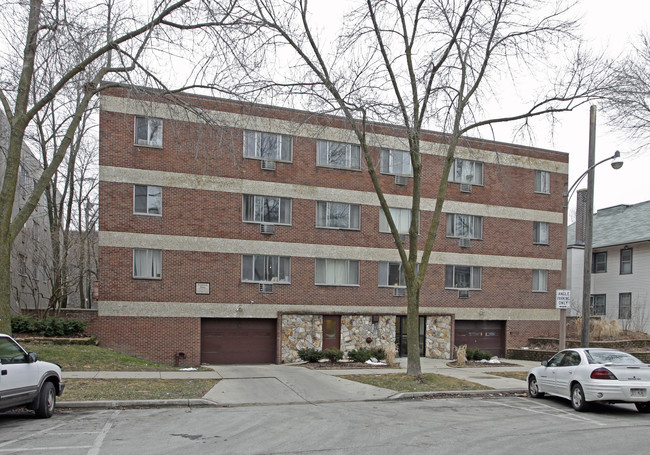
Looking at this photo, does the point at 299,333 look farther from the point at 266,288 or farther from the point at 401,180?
the point at 401,180

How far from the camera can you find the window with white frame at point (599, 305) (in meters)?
36.7

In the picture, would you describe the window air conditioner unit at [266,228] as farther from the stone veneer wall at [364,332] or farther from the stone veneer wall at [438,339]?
the stone veneer wall at [438,339]

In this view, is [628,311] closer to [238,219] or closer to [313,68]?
[238,219]

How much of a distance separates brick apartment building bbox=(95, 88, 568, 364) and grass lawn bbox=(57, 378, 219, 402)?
7.99 metres

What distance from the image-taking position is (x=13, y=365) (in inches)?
402

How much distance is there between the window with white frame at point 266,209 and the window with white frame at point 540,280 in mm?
14430

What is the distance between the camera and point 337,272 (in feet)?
88.0

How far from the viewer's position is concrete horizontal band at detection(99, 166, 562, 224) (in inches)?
926

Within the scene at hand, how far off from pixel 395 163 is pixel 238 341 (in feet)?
36.6

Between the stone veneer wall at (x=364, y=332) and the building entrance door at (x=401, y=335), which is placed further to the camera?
the building entrance door at (x=401, y=335)

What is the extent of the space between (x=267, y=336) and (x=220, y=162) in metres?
7.75

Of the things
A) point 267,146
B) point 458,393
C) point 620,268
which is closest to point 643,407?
point 458,393

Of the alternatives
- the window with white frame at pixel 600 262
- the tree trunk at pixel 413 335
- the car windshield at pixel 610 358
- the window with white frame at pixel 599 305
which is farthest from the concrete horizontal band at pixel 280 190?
the car windshield at pixel 610 358

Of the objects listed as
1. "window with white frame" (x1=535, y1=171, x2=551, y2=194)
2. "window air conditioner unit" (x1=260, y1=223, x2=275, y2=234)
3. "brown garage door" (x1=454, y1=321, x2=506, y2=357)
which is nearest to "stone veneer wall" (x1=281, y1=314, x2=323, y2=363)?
"window air conditioner unit" (x1=260, y1=223, x2=275, y2=234)
